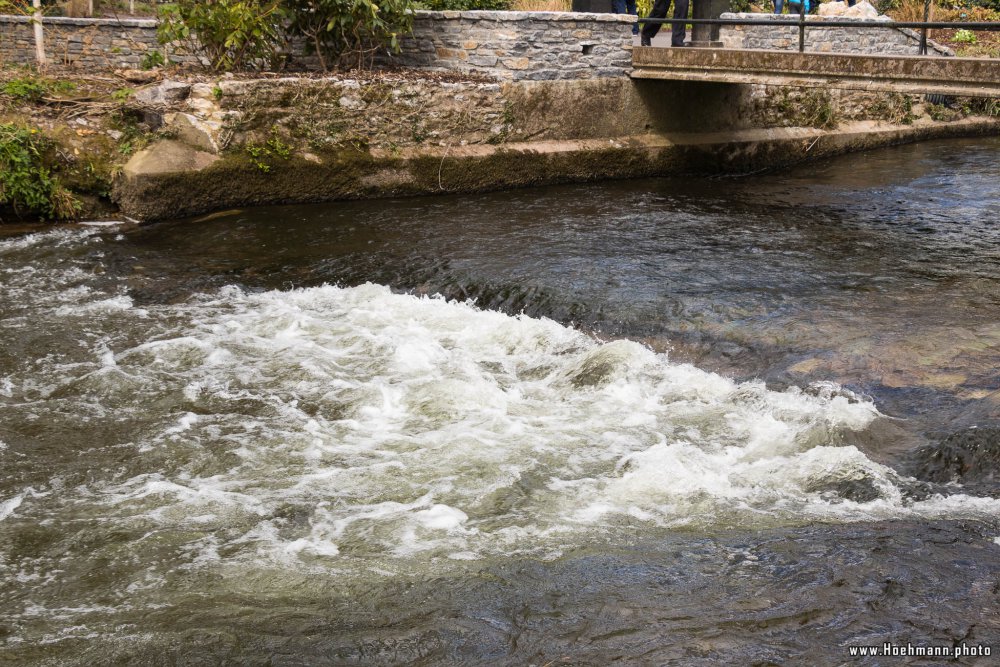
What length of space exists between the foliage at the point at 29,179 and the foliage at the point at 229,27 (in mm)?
2062

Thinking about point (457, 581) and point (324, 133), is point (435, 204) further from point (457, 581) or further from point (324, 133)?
point (457, 581)

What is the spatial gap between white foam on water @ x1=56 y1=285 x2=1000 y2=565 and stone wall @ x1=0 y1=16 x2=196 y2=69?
29.0 ft

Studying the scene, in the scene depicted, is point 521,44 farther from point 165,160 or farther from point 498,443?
point 498,443

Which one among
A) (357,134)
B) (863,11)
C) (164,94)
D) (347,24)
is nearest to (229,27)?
(164,94)

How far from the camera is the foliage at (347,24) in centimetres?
1055

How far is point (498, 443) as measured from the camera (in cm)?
518

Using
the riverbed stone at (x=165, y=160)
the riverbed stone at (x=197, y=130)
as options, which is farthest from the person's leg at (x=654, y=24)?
the riverbed stone at (x=165, y=160)

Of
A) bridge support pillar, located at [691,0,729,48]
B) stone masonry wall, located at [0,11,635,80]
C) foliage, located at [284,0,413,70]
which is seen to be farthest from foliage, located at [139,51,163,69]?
bridge support pillar, located at [691,0,729,48]

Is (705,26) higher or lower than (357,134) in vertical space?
higher

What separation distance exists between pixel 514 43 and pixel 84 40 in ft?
23.7

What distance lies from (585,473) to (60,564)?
2.52 metres

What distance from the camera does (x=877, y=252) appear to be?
8547 mm

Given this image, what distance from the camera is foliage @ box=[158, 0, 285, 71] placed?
10430 millimetres

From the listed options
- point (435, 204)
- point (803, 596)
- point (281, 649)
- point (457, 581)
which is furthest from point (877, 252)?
point (281, 649)
